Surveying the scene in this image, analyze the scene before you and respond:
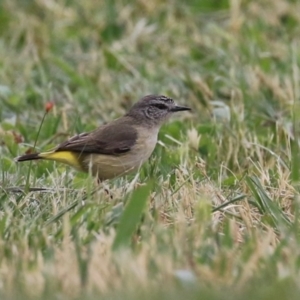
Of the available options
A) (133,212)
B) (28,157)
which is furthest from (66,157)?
(133,212)

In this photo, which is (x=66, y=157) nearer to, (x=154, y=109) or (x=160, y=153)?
(x=160, y=153)

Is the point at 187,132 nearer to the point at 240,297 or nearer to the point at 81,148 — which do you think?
the point at 81,148

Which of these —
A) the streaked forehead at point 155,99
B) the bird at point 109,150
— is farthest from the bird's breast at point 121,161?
the streaked forehead at point 155,99

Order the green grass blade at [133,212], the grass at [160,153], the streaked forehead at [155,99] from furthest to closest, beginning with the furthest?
1. the streaked forehead at [155,99]
2. the green grass blade at [133,212]
3. the grass at [160,153]

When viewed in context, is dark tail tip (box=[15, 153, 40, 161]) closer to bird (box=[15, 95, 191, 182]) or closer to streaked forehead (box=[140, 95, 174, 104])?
bird (box=[15, 95, 191, 182])

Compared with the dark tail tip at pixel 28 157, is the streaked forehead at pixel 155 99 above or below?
below

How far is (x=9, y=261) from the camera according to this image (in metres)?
4.08

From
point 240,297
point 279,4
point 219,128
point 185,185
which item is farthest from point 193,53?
point 240,297

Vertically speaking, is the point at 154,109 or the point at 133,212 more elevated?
the point at 133,212

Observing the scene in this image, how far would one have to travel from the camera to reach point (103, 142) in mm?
6137

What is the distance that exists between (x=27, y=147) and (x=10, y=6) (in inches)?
141

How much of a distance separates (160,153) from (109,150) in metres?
0.39

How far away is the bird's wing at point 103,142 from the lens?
602cm

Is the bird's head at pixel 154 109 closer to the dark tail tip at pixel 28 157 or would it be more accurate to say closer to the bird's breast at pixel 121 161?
the bird's breast at pixel 121 161
